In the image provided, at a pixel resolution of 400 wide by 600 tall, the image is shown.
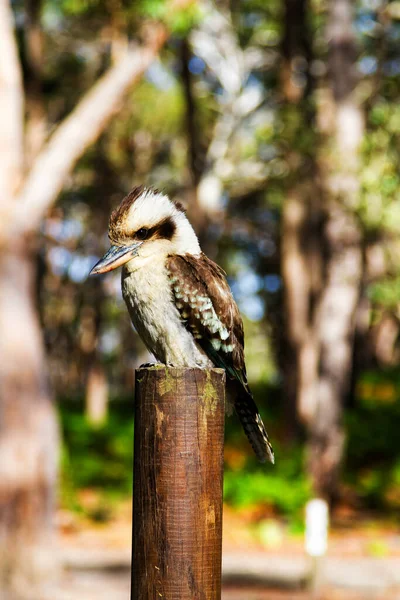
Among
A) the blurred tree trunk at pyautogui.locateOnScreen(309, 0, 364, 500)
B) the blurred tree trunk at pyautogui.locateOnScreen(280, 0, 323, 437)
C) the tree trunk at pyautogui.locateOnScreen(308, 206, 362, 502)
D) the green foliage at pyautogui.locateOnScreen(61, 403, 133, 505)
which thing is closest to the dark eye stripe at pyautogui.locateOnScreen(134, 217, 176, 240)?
the blurred tree trunk at pyautogui.locateOnScreen(309, 0, 364, 500)

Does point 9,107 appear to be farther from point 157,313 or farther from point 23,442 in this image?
point 157,313

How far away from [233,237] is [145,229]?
24893mm

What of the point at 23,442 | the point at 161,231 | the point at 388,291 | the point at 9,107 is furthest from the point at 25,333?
the point at 388,291

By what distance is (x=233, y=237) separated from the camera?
28812mm

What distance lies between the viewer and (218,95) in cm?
2478

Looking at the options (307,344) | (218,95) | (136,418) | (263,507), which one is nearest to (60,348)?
(218,95)

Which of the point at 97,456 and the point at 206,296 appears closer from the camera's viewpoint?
the point at 206,296

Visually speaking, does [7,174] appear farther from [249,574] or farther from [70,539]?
[70,539]

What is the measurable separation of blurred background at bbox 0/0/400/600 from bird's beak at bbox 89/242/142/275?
5.91 meters

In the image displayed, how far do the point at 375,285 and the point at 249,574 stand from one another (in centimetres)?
610

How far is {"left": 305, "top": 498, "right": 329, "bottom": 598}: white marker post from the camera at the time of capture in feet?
33.6

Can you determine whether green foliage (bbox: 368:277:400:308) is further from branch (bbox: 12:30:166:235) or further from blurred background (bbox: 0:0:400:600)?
branch (bbox: 12:30:166:235)

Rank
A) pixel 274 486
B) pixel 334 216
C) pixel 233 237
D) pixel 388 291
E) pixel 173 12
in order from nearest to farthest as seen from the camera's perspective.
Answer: pixel 173 12
pixel 334 216
pixel 388 291
pixel 274 486
pixel 233 237

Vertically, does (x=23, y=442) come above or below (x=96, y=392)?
below
